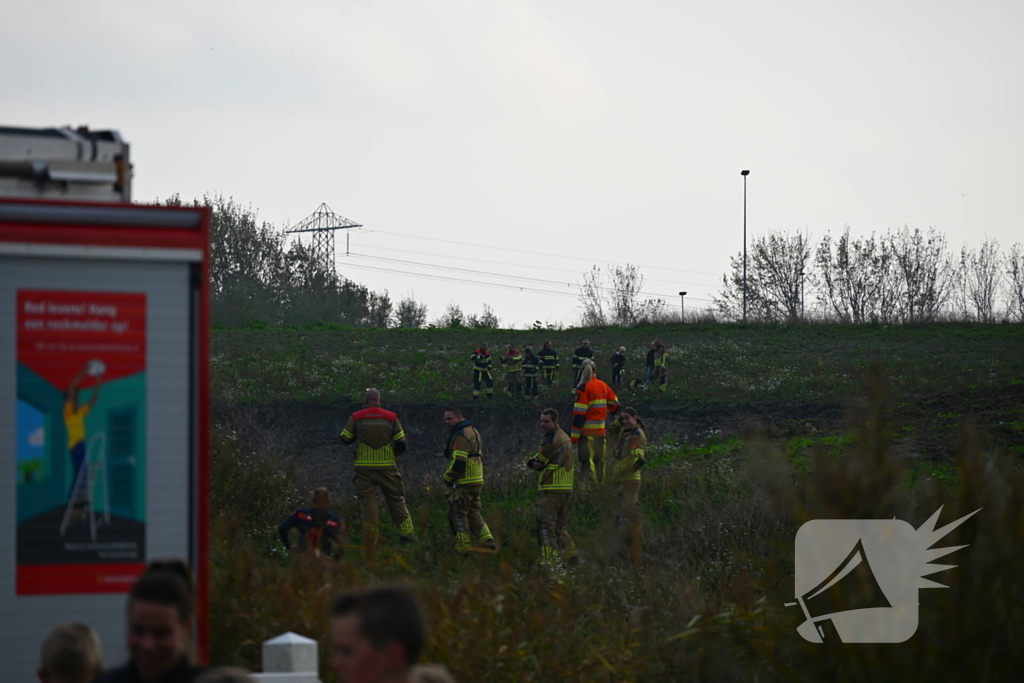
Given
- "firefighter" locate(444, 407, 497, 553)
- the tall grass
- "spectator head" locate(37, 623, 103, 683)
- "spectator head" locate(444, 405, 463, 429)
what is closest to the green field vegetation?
the tall grass

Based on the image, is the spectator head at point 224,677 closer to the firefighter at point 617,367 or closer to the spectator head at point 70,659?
the spectator head at point 70,659

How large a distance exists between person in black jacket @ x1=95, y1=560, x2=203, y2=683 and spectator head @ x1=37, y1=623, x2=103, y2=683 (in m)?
0.32

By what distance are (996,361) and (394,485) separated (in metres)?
28.0

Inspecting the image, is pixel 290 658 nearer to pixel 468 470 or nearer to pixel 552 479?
pixel 552 479

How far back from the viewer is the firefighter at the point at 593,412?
17125 millimetres

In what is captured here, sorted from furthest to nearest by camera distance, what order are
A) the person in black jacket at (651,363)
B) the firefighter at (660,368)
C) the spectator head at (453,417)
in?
the person in black jacket at (651,363), the firefighter at (660,368), the spectator head at (453,417)

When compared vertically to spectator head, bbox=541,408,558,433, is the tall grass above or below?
below

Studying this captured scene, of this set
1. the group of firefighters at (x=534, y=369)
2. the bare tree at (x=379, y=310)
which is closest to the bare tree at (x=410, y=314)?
the bare tree at (x=379, y=310)

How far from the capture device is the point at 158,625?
3852 mm

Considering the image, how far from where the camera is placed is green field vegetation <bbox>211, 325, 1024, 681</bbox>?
527 centimetres

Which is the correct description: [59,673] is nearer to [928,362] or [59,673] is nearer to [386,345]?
[928,362]

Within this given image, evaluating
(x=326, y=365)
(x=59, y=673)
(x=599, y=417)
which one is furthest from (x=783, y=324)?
(x=59, y=673)

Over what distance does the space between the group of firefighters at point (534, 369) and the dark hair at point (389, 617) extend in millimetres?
26429

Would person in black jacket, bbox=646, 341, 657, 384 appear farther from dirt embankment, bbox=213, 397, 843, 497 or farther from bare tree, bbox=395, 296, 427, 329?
bare tree, bbox=395, 296, 427, 329
